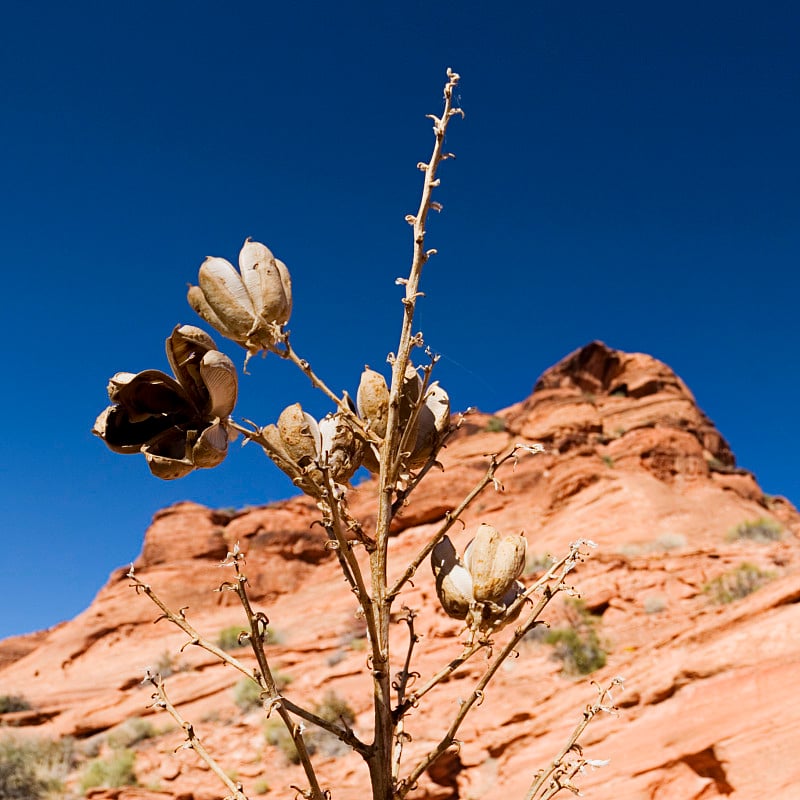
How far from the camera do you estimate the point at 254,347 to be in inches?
67.4

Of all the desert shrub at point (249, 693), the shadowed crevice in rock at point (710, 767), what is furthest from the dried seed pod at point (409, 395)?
the desert shrub at point (249, 693)

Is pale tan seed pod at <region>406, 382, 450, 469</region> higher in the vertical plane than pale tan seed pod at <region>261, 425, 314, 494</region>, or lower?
higher

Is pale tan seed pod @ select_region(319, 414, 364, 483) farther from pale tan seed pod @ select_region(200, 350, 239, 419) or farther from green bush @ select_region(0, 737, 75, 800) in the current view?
green bush @ select_region(0, 737, 75, 800)

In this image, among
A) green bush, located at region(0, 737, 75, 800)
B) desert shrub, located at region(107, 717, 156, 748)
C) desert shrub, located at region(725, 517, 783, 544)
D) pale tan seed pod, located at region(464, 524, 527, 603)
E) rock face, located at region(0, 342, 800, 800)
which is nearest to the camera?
pale tan seed pod, located at region(464, 524, 527, 603)

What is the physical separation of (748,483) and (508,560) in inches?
950

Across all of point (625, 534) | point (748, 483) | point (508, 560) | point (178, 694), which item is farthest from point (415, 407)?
point (748, 483)

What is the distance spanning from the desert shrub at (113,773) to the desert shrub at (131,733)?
1.01m

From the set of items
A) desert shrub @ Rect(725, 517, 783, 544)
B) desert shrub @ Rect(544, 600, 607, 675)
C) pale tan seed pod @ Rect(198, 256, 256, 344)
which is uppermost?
desert shrub @ Rect(725, 517, 783, 544)

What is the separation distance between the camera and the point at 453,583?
1.79 metres

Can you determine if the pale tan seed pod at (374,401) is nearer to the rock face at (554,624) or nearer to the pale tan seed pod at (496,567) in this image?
the pale tan seed pod at (496,567)

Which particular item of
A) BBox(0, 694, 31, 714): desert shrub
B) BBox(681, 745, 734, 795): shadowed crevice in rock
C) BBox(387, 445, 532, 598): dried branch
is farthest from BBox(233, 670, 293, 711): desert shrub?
BBox(387, 445, 532, 598): dried branch

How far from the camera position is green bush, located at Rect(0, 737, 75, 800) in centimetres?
1189

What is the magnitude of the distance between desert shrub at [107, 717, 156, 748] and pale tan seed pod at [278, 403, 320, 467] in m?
13.3

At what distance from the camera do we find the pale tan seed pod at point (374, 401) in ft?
6.17
